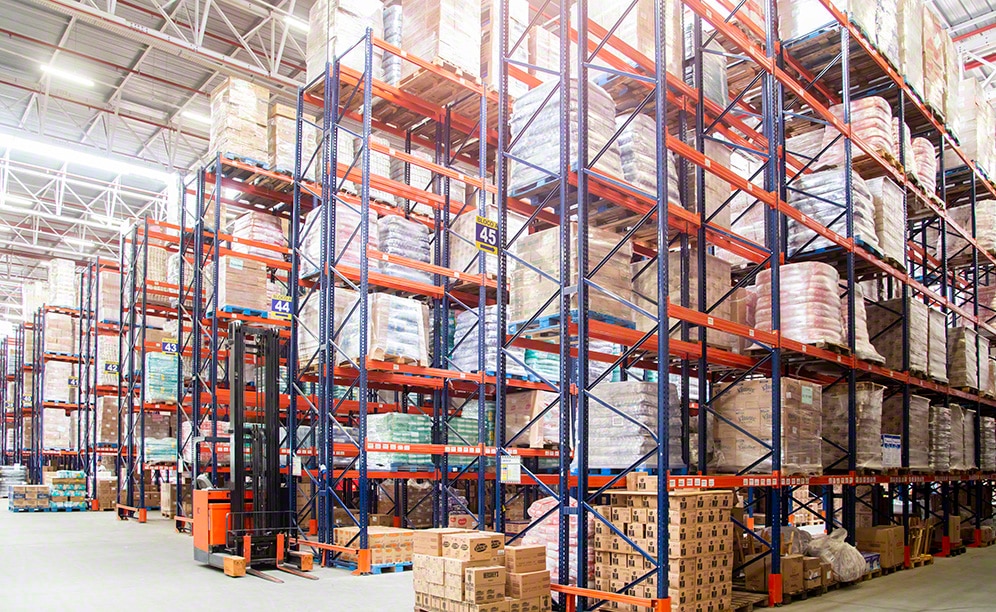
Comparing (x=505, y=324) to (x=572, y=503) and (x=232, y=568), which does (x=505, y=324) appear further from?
(x=232, y=568)

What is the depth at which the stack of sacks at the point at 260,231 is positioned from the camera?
47.7 feet

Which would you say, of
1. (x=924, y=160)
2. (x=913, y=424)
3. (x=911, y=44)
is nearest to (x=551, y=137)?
(x=913, y=424)

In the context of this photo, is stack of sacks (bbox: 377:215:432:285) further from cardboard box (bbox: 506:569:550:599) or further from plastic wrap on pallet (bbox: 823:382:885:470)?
plastic wrap on pallet (bbox: 823:382:885:470)

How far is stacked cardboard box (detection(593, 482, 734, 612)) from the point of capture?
7.04 metres

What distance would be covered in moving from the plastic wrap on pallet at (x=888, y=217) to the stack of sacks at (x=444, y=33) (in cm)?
601

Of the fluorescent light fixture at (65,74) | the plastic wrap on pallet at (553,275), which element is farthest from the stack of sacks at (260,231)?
the plastic wrap on pallet at (553,275)

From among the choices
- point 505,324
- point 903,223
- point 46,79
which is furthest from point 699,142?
point 46,79

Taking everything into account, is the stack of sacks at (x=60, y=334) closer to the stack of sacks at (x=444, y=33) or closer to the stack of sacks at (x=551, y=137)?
the stack of sacks at (x=444, y=33)

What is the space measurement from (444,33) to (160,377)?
9.25 meters

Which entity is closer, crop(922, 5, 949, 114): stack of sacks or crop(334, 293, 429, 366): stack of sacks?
crop(334, 293, 429, 366): stack of sacks

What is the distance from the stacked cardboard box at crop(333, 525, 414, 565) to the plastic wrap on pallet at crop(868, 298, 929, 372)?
7.42 m

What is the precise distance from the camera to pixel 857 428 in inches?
427

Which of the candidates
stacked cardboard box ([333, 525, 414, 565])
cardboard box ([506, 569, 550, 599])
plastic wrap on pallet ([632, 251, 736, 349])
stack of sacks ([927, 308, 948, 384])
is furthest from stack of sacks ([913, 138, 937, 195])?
cardboard box ([506, 569, 550, 599])

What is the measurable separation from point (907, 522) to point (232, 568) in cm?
936
